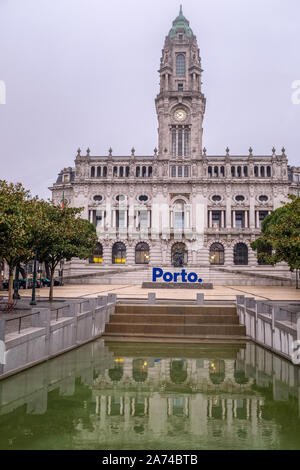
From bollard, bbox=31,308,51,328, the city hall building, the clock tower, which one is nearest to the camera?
bollard, bbox=31,308,51,328

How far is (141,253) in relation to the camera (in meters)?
77.6

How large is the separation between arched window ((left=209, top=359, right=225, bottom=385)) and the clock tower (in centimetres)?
6411

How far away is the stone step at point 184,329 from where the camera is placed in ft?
75.9

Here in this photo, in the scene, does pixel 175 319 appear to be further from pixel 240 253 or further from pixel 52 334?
pixel 240 253

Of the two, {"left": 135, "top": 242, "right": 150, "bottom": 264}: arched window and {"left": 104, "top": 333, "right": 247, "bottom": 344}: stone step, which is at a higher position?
{"left": 135, "top": 242, "right": 150, "bottom": 264}: arched window

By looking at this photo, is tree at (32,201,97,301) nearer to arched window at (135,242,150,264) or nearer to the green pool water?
the green pool water

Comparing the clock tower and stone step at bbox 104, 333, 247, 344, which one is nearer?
stone step at bbox 104, 333, 247, 344

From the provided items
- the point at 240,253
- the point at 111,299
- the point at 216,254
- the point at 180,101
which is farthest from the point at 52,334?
the point at 180,101

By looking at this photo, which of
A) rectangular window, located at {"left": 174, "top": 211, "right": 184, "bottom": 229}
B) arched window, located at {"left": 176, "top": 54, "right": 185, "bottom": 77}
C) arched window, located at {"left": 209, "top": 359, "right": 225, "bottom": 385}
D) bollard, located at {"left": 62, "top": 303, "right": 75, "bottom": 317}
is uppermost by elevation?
arched window, located at {"left": 176, "top": 54, "right": 185, "bottom": 77}

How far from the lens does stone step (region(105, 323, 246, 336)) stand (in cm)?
2312

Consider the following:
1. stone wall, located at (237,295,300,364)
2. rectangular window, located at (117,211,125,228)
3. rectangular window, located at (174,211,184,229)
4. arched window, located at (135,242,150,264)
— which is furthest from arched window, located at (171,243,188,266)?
Result: stone wall, located at (237,295,300,364)

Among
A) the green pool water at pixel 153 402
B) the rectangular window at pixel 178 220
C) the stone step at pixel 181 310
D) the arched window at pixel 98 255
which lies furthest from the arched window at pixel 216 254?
the green pool water at pixel 153 402
